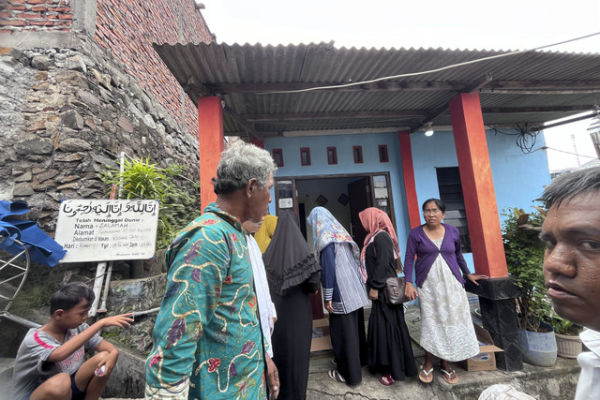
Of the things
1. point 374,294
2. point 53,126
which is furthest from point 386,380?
point 53,126

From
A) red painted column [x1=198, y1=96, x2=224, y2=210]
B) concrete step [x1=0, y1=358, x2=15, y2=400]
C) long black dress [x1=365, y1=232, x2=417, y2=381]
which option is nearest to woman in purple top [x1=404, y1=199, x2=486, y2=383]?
long black dress [x1=365, y1=232, x2=417, y2=381]

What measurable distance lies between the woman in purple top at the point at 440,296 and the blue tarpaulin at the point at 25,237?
359 centimetres

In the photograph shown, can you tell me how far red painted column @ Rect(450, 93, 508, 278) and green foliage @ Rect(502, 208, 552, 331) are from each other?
0.19m

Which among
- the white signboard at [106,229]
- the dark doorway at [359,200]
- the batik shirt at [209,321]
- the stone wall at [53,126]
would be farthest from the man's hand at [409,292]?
the stone wall at [53,126]

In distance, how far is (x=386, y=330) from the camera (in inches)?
101

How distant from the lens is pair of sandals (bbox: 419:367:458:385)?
2.48 metres

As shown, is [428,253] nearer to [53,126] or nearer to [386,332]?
[386,332]

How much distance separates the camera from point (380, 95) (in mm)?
3602

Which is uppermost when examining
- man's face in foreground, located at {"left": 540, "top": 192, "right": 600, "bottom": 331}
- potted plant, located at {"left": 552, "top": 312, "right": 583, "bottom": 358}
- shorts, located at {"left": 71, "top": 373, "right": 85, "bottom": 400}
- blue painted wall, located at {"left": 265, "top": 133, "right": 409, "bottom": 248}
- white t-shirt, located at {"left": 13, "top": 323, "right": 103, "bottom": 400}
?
blue painted wall, located at {"left": 265, "top": 133, "right": 409, "bottom": 248}

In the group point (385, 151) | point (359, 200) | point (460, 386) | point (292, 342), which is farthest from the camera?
point (359, 200)

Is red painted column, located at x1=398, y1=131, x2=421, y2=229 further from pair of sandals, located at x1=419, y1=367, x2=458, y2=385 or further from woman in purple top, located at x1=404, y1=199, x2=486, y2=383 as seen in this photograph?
pair of sandals, located at x1=419, y1=367, x2=458, y2=385

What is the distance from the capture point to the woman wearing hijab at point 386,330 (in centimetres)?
252

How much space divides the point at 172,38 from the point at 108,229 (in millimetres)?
5532

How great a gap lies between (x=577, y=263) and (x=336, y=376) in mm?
2656
